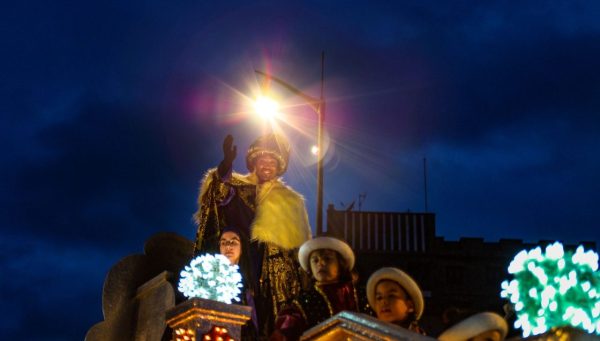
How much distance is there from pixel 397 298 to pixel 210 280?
1.96m

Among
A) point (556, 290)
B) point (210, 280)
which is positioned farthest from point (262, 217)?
point (556, 290)

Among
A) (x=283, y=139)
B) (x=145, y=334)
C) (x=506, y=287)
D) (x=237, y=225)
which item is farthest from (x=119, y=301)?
(x=506, y=287)

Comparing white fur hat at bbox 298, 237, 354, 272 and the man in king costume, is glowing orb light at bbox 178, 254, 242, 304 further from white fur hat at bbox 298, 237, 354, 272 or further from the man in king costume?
the man in king costume

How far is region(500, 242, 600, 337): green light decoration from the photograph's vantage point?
5.00 m

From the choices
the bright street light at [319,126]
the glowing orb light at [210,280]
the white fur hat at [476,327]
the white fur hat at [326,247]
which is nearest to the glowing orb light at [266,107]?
the bright street light at [319,126]

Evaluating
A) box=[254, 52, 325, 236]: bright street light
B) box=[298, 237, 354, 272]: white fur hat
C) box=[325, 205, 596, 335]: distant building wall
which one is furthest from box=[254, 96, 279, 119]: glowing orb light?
box=[325, 205, 596, 335]: distant building wall

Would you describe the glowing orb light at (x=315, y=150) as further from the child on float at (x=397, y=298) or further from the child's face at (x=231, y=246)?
the child on float at (x=397, y=298)

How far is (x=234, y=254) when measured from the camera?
31.9 ft

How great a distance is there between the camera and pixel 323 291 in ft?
27.8

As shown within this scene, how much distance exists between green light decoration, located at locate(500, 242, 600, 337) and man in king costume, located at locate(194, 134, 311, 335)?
5.04 metres

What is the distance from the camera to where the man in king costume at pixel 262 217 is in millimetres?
10148

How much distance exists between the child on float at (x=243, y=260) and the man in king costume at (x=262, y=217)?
0.07 meters

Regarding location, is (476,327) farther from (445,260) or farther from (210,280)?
(445,260)

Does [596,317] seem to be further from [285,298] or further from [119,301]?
[119,301]
